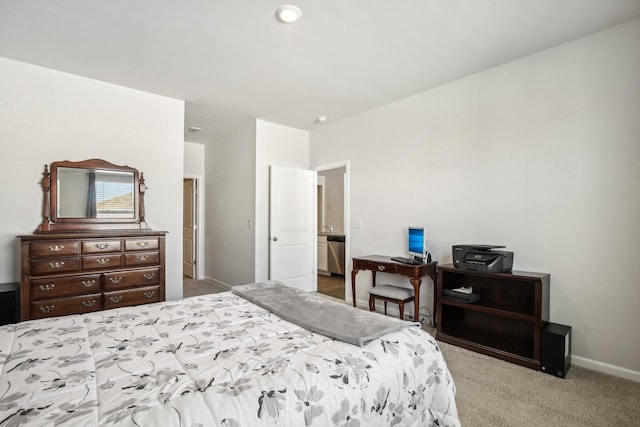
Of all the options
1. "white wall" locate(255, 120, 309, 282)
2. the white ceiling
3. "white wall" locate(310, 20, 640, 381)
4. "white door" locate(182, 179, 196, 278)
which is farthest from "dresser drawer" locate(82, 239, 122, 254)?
"white wall" locate(310, 20, 640, 381)

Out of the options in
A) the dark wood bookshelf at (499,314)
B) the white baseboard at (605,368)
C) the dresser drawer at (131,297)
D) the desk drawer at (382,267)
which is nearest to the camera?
the white baseboard at (605,368)

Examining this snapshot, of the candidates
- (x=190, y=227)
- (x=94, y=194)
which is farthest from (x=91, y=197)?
(x=190, y=227)

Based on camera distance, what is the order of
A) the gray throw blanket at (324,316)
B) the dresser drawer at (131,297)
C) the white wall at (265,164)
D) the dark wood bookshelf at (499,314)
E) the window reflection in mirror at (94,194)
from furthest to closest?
the white wall at (265,164) < the window reflection in mirror at (94,194) < the dresser drawer at (131,297) < the dark wood bookshelf at (499,314) < the gray throw blanket at (324,316)

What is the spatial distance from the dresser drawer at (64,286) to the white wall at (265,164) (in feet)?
6.71

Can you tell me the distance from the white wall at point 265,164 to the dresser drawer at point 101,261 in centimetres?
186

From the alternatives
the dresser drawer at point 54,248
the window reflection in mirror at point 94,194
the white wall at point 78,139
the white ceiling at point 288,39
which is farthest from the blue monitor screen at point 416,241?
the dresser drawer at point 54,248

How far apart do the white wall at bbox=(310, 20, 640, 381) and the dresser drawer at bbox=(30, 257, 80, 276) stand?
3.42m

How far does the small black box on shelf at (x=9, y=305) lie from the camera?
2.56 meters

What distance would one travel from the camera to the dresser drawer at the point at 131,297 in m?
2.98

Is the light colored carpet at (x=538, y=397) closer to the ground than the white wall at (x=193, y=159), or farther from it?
closer to the ground

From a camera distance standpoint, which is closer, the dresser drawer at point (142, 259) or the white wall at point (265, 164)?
the dresser drawer at point (142, 259)

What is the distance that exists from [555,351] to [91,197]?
14.8ft

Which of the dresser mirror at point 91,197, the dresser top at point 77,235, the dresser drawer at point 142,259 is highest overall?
the dresser mirror at point 91,197

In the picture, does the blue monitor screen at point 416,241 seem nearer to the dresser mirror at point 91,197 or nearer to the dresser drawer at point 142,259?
the dresser drawer at point 142,259
